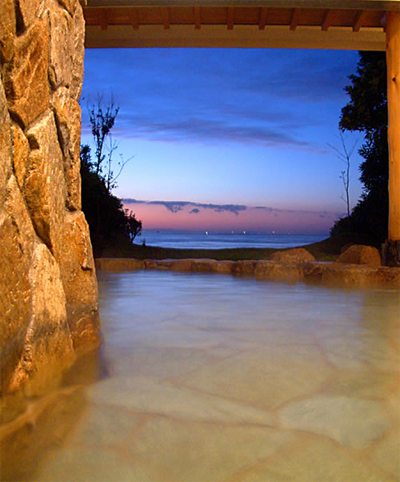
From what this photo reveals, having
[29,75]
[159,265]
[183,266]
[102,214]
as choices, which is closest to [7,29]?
[29,75]

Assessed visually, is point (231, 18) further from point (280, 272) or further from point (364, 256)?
point (364, 256)

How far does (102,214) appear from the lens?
35.5ft

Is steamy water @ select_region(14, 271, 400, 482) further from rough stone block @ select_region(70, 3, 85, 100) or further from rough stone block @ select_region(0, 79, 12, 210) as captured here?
rough stone block @ select_region(70, 3, 85, 100)

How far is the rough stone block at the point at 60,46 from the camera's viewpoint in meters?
2.13

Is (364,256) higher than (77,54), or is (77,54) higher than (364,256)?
(77,54)

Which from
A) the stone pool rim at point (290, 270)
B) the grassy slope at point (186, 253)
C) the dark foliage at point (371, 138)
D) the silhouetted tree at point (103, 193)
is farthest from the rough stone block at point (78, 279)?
the dark foliage at point (371, 138)

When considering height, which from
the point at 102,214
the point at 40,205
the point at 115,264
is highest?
the point at 102,214

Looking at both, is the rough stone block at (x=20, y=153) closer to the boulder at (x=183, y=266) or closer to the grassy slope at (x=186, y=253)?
the boulder at (x=183, y=266)

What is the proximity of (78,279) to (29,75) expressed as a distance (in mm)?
1122

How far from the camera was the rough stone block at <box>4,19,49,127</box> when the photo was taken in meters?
1.69

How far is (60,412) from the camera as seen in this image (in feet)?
5.42

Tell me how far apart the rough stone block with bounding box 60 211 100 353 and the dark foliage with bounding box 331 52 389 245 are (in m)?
8.63

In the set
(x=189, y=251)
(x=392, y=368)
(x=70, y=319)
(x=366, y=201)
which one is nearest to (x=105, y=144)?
(x=189, y=251)

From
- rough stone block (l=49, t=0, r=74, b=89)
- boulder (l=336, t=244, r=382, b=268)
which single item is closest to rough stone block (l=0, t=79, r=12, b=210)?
rough stone block (l=49, t=0, r=74, b=89)
